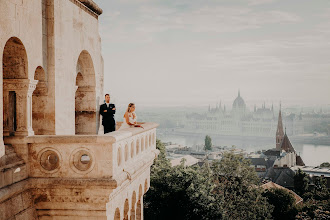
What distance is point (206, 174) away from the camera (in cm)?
2731

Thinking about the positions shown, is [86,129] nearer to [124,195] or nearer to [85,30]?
[85,30]

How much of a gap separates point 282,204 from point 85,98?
32.6m

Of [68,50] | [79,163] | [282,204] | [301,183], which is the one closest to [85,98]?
[68,50]

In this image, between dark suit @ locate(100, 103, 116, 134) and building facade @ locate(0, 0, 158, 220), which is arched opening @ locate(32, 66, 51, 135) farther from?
dark suit @ locate(100, 103, 116, 134)

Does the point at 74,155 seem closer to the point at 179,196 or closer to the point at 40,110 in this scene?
the point at 40,110

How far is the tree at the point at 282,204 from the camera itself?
37797 mm

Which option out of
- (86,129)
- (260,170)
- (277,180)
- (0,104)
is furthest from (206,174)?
(260,170)

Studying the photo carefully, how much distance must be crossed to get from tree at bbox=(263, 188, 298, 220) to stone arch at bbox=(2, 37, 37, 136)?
112 ft

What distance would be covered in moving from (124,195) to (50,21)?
3.13 meters

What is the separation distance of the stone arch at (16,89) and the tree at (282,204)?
112ft

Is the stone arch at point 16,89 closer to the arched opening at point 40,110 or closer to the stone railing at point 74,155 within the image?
the stone railing at point 74,155

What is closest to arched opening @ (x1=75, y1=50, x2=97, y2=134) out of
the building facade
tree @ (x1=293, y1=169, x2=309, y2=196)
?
the building facade

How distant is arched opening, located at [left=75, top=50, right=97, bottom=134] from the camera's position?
959cm

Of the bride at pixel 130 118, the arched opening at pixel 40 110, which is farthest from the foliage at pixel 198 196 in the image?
the arched opening at pixel 40 110
